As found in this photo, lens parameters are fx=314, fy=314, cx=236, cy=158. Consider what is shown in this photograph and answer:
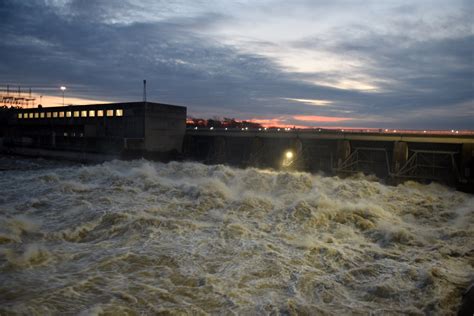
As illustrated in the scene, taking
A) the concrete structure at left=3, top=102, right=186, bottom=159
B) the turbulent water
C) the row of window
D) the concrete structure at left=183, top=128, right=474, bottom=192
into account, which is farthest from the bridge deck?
the row of window

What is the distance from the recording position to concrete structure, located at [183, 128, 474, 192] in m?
23.0

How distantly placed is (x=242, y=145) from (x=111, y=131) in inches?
612

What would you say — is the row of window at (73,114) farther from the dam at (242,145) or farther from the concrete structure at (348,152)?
the concrete structure at (348,152)

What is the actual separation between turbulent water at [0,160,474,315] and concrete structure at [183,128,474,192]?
5877 mm

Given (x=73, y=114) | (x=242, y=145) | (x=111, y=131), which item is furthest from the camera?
(x=73, y=114)

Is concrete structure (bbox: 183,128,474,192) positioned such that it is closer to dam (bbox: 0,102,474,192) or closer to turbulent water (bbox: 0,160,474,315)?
dam (bbox: 0,102,474,192)

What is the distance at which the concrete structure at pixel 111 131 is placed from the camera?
33.6m

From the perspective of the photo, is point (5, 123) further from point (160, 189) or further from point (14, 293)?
point (14, 293)

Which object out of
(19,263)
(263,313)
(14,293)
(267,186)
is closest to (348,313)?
(263,313)

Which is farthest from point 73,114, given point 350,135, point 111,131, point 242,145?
point 350,135

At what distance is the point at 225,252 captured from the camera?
1007 cm

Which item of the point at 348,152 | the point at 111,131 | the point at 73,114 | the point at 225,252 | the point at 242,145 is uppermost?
the point at 73,114

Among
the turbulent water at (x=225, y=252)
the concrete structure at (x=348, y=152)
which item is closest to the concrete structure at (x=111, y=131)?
the concrete structure at (x=348, y=152)

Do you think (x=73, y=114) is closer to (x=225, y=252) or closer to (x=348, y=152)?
(x=348, y=152)
